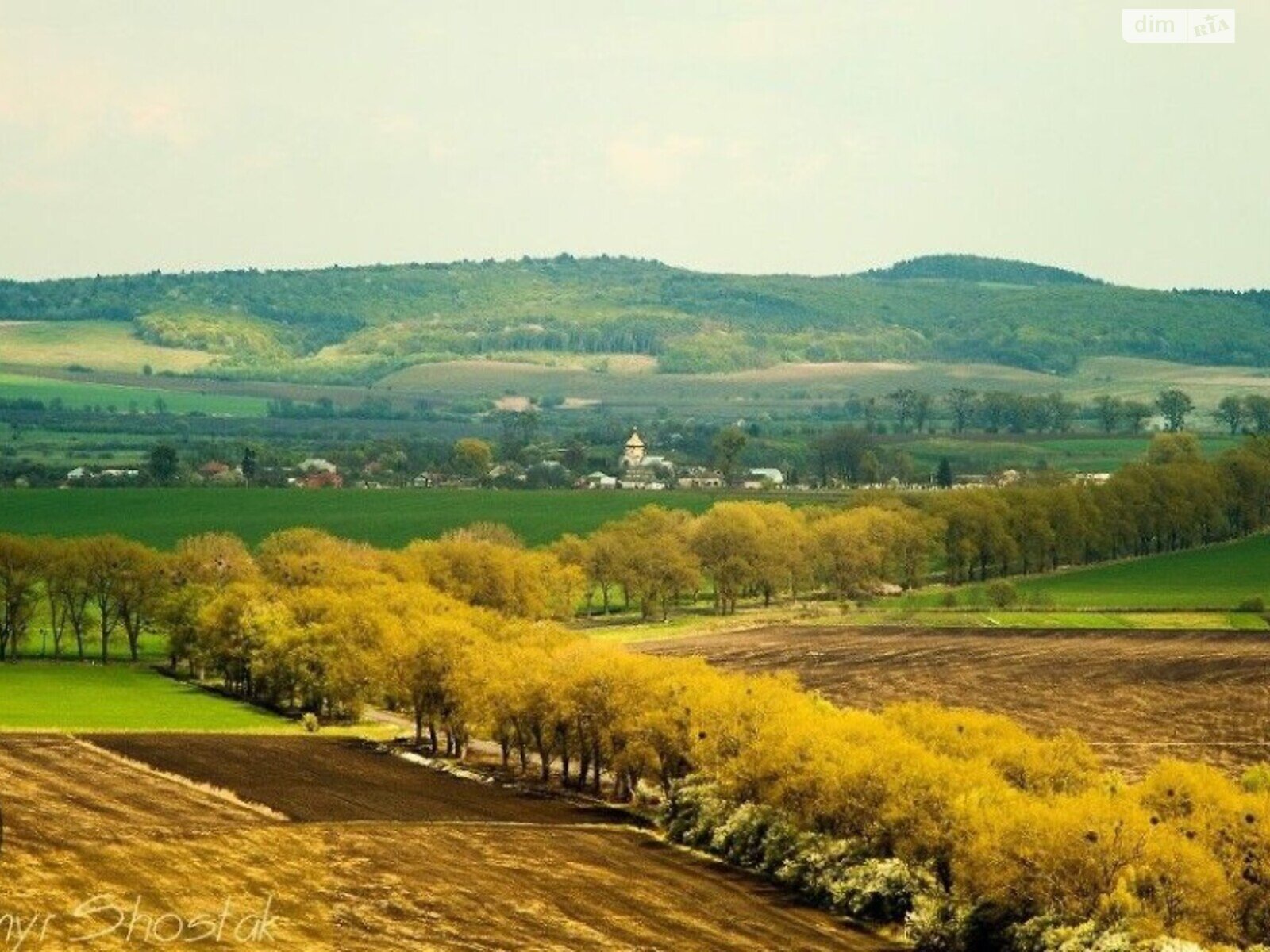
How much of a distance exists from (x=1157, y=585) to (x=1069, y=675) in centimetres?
4841

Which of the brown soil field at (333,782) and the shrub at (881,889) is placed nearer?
the shrub at (881,889)

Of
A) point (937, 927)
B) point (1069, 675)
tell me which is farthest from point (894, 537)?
point (937, 927)

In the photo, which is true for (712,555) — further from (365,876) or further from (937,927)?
(937,927)

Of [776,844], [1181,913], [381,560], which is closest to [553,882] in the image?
[776,844]

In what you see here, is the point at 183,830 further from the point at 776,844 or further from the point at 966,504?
the point at 966,504

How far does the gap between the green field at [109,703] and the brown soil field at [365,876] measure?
62.0ft

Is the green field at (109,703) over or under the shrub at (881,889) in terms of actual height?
under

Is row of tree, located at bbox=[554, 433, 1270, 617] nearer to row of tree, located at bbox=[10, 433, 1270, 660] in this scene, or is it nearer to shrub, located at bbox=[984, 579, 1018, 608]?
row of tree, located at bbox=[10, 433, 1270, 660]

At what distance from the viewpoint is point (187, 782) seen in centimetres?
8556

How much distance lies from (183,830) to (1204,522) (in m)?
134

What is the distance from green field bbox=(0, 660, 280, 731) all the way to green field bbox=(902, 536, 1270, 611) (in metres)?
53.0

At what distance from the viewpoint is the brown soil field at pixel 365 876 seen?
6025 centimetres

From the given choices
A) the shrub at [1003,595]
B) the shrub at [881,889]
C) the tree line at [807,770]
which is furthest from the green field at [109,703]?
the shrub at [1003,595]

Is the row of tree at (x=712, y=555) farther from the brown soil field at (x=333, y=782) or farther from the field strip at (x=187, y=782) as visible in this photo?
the field strip at (x=187, y=782)
